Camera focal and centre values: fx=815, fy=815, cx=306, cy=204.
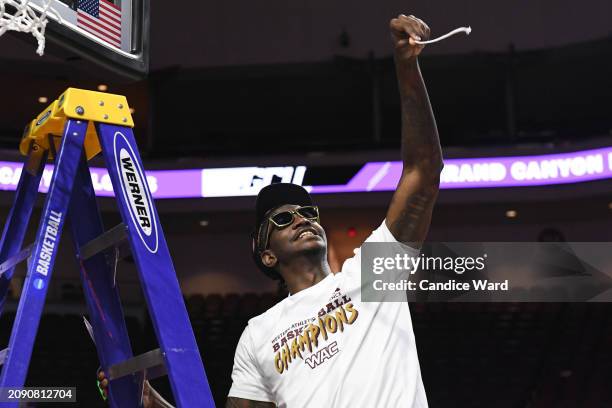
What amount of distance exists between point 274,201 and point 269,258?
0.77 ft

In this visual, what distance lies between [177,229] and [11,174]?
412 cm

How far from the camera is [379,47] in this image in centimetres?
1741

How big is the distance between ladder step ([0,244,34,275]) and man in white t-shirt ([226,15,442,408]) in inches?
33.3

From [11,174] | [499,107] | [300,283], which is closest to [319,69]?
[499,107]

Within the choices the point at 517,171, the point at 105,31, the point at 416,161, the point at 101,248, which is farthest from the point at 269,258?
the point at 517,171

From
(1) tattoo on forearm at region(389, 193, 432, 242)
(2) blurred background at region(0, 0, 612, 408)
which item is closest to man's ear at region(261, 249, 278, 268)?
(1) tattoo on forearm at region(389, 193, 432, 242)

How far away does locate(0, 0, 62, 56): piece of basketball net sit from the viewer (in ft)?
7.97

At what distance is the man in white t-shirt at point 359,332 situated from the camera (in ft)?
8.54

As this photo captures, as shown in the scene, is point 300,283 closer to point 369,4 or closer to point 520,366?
point 520,366

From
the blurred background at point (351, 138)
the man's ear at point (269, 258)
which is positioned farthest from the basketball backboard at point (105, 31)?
the blurred background at point (351, 138)

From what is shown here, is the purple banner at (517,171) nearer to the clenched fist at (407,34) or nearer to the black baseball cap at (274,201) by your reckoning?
the black baseball cap at (274,201)

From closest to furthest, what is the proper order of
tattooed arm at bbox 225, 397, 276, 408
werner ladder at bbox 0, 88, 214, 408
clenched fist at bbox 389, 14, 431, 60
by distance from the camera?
1. werner ladder at bbox 0, 88, 214, 408
2. clenched fist at bbox 389, 14, 431, 60
3. tattooed arm at bbox 225, 397, 276, 408

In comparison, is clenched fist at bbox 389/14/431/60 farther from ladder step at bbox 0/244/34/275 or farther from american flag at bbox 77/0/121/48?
ladder step at bbox 0/244/34/275

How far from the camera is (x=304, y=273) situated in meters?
3.13
